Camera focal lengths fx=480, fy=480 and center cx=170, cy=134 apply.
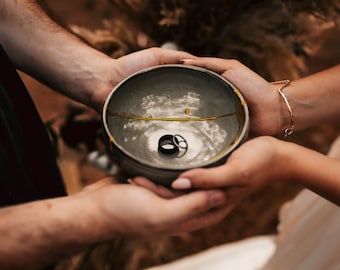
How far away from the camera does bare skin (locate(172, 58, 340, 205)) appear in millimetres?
776

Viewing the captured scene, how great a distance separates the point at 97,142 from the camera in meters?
1.62

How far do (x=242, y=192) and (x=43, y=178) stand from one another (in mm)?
456

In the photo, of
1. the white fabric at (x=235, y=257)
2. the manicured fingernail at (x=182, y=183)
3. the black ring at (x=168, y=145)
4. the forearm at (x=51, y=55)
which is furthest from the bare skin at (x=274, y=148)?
the white fabric at (x=235, y=257)

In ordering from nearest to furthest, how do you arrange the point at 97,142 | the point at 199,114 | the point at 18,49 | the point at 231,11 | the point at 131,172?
1. the point at 131,172
2. the point at 199,114
3. the point at 18,49
4. the point at 231,11
5. the point at 97,142

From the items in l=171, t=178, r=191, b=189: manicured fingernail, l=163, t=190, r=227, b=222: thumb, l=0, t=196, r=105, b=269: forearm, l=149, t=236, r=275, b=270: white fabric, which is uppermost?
l=171, t=178, r=191, b=189: manicured fingernail

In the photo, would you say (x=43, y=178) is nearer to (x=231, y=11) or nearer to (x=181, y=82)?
(x=181, y=82)

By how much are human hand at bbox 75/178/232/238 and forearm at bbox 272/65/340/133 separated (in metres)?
0.34

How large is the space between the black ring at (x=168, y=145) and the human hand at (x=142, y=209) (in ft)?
0.29

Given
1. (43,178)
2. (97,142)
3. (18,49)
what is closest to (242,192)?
(43,178)

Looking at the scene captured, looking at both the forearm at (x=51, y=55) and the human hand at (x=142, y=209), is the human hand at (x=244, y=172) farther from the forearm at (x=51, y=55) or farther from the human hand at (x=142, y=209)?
the forearm at (x=51, y=55)

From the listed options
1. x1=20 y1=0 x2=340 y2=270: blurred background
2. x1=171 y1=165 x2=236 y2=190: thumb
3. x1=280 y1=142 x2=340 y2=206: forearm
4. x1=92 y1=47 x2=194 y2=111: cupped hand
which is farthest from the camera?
x1=20 y1=0 x2=340 y2=270: blurred background

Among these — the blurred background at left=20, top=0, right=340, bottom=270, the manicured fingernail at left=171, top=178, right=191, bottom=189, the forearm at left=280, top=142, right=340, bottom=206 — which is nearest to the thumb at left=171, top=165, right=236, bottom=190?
the manicured fingernail at left=171, top=178, right=191, bottom=189

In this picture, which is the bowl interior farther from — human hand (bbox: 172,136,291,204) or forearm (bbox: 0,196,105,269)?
forearm (bbox: 0,196,105,269)

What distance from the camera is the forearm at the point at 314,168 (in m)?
0.87
